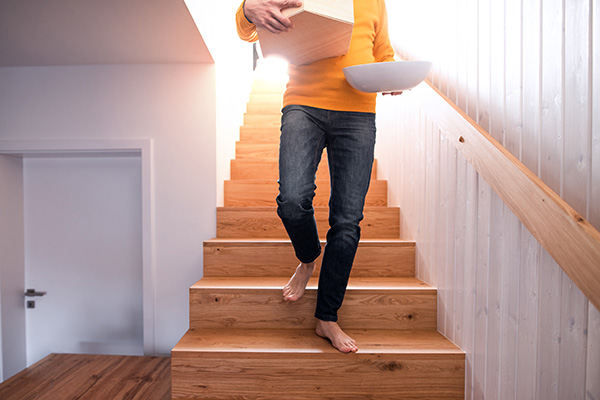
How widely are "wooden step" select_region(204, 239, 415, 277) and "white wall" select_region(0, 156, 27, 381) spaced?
134 centimetres

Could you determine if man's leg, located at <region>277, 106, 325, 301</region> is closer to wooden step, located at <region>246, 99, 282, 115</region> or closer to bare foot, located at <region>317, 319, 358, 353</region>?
bare foot, located at <region>317, 319, 358, 353</region>

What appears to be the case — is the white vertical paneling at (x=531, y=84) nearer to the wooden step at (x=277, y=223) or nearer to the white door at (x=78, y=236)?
the wooden step at (x=277, y=223)

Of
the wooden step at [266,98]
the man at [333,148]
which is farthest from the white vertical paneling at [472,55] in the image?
the wooden step at [266,98]

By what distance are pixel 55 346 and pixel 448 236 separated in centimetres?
236

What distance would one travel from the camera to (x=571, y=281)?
27.8 inches

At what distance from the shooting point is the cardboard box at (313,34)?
35.6 inches

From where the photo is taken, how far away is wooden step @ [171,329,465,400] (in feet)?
3.62

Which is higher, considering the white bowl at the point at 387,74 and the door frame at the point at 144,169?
the white bowl at the point at 387,74

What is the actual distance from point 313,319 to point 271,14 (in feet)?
3.26

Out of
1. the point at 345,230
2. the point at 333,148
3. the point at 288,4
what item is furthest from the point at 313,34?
the point at 345,230

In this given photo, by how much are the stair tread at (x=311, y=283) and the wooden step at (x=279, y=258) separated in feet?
0.13

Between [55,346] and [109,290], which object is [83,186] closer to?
[109,290]

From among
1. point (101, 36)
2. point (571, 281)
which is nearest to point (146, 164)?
point (101, 36)

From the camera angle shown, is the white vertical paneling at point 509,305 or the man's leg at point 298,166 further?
the man's leg at point 298,166
